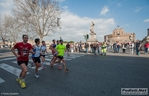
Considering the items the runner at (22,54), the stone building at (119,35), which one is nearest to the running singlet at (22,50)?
the runner at (22,54)

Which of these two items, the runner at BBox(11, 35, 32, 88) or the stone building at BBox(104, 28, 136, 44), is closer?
the runner at BBox(11, 35, 32, 88)

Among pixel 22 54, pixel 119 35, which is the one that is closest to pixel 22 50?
pixel 22 54

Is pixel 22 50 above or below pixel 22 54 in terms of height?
above

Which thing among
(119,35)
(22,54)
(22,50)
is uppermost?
(119,35)

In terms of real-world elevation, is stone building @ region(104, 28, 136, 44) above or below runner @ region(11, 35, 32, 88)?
above

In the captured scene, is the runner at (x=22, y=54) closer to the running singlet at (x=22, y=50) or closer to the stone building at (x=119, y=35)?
the running singlet at (x=22, y=50)

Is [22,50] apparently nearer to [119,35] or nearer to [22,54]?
[22,54]

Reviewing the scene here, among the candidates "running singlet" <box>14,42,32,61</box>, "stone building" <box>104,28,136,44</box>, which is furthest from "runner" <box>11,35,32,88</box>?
"stone building" <box>104,28,136,44</box>

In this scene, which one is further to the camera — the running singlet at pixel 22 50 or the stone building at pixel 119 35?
the stone building at pixel 119 35

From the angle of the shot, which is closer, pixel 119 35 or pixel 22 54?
pixel 22 54

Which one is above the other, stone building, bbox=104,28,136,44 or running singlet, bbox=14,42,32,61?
stone building, bbox=104,28,136,44

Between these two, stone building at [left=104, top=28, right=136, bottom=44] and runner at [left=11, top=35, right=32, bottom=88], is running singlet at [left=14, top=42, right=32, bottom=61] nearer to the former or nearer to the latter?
runner at [left=11, top=35, right=32, bottom=88]

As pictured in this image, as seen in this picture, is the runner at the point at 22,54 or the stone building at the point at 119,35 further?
the stone building at the point at 119,35

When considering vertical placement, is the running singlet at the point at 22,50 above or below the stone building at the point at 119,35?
below
